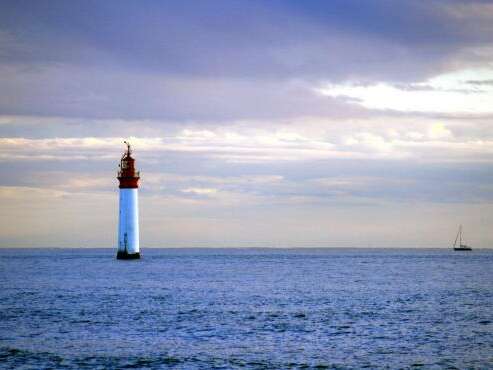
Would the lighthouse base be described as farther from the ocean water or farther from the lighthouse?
the ocean water

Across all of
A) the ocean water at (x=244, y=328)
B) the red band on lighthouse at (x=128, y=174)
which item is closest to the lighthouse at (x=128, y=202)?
the red band on lighthouse at (x=128, y=174)

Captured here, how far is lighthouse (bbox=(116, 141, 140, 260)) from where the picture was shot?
98.4 m

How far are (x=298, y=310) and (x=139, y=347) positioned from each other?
57.9ft

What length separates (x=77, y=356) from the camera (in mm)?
32969

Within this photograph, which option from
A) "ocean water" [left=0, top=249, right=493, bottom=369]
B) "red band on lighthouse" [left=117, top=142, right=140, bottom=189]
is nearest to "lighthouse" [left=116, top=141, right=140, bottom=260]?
"red band on lighthouse" [left=117, top=142, right=140, bottom=189]

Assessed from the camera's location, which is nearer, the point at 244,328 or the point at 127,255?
the point at 244,328

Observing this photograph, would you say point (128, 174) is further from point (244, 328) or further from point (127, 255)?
point (244, 328)

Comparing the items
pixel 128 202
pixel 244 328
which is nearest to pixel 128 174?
pixel 128 202

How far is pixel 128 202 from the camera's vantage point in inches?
3868

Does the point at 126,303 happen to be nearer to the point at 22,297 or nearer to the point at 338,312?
the point at 22,297

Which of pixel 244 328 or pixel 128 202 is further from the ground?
pixel 128 202

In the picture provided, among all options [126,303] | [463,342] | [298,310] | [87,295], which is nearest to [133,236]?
[87,295]

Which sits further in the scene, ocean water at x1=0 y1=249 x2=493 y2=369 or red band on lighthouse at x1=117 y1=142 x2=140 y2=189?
red band on lighthouse at x1=117 y1=142 x2=140 y2=189

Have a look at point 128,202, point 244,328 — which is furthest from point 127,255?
point 244,328
